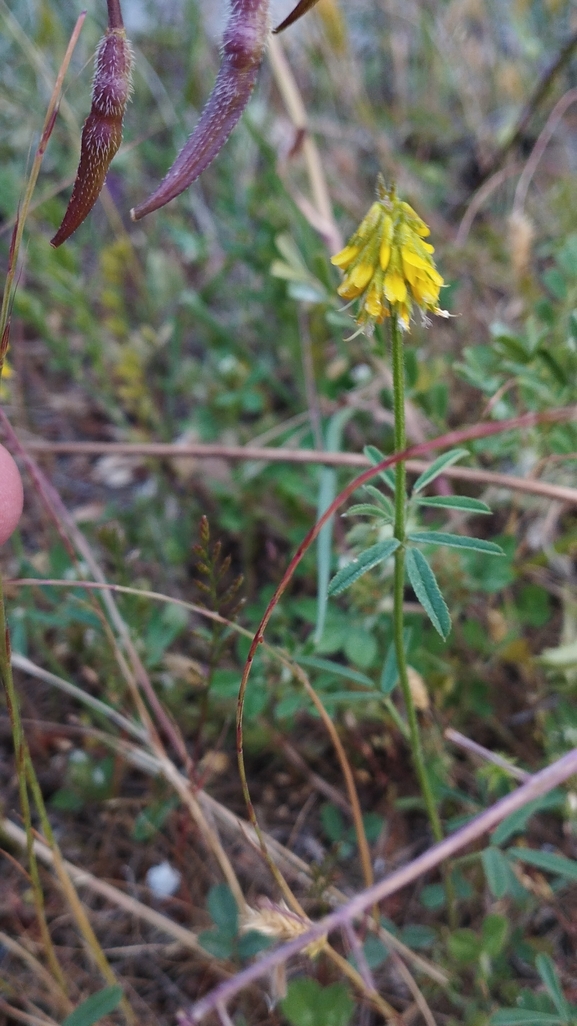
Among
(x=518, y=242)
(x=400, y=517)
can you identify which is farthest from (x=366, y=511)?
(x=518, y=242)

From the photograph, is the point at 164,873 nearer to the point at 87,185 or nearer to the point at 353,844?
the point at 353,844

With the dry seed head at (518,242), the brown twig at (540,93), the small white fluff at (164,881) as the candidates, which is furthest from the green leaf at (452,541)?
the brown twig at (540,93)

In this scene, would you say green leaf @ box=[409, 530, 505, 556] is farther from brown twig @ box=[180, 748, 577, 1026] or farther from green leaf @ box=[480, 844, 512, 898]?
green leaf @ box=[480, 844, 512, 898]

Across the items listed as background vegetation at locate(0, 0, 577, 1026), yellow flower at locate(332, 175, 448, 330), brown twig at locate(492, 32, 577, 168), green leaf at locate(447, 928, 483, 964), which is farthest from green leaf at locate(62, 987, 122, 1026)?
brown twig at locate(492, 32, 577, 168)

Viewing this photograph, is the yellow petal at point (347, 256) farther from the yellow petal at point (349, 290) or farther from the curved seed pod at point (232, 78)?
the curved seed pod at point (232, 78)

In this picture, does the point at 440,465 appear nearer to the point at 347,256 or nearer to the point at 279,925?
the point at 347,256

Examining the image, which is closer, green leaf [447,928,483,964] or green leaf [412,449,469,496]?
green leaf [412,449,469,496]

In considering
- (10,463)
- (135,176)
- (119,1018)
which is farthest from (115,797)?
(135,176)
